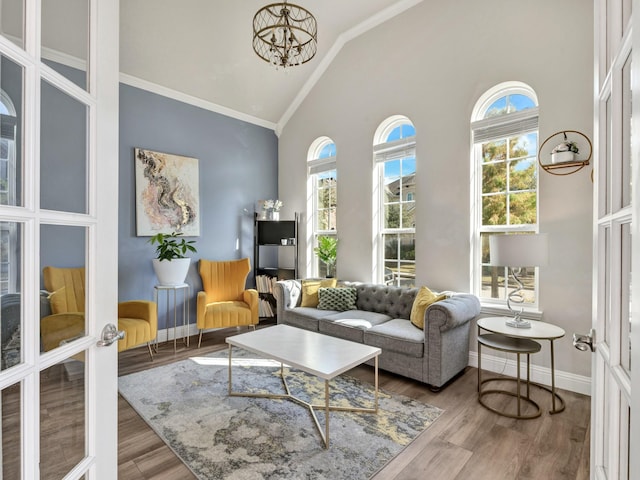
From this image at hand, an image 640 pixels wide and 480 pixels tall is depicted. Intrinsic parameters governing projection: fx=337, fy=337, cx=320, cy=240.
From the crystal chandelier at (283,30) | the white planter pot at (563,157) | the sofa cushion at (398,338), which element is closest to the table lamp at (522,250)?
the white planter pot at (563,157)

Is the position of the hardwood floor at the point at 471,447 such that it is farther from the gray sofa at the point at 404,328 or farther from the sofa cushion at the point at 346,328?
the sofa cushion at the point at 346,328

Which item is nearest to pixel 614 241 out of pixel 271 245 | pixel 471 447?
pixel 471 447

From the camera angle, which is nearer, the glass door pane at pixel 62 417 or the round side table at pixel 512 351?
the glass door pane at pixel 62 417

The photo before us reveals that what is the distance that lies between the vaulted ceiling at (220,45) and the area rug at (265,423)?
349 cm

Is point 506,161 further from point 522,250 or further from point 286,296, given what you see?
point 286,296

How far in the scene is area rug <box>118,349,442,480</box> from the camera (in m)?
1.94

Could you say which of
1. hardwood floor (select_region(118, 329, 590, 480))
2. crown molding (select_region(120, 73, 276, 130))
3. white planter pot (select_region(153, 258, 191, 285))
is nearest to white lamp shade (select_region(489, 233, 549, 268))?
hardwood floor (select_region(118, 329, 590, 480))

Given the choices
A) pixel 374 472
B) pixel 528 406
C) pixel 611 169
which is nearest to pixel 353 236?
pixel 528 406

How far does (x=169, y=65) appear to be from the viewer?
4.09 metres

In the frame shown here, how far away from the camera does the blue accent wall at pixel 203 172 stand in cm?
400

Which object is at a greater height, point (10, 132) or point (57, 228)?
point (10, 132)

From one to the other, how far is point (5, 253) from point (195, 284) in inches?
162

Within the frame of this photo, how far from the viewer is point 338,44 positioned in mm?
4656

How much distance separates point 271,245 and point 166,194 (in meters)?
1.69
